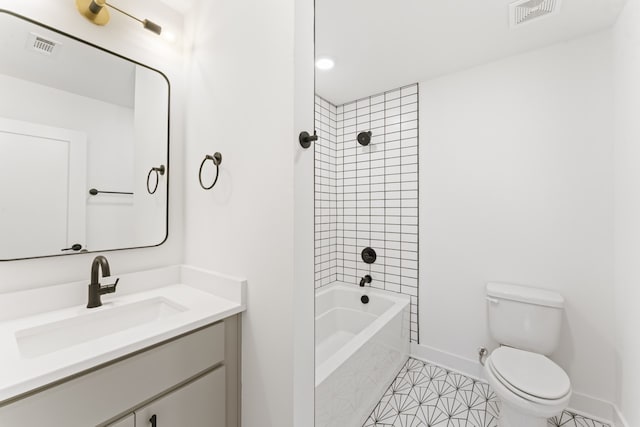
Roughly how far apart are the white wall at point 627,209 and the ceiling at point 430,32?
241 millimetres

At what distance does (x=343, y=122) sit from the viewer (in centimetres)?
277

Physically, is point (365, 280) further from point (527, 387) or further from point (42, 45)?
point (42, 45)

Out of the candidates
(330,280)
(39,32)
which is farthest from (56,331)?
(330,280)

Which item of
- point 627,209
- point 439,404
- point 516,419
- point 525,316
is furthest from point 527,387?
point 627,209

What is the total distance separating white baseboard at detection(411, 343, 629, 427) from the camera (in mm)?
1618

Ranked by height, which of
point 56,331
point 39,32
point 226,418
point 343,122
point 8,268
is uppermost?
point 343,122

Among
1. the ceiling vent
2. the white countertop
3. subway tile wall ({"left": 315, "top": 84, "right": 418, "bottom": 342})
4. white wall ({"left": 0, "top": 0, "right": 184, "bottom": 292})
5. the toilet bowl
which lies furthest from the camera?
subway tile wall ({"left": 315, "top": 84, "right": 418, "bottom": 342})

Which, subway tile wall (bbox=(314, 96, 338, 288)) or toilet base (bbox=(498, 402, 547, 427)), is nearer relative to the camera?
toilet base (bbox=(498, 402, 547, 427))

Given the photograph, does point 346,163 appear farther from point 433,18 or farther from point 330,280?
point 433,18

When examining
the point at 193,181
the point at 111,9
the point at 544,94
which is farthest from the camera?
the point at 544,94

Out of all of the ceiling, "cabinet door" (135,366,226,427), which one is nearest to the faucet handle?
"cabinet door" (135,366,226,427)

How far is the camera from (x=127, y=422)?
85cm

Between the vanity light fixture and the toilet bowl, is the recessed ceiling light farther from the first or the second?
the toilet bowl

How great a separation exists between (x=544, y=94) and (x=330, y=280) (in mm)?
2252
